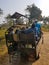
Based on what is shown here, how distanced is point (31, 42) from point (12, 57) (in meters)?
1.21

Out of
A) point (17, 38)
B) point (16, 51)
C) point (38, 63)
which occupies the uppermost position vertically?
point (17, 38)

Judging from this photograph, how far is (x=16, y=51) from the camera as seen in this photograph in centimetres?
856

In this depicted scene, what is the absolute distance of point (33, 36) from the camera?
8047 mm

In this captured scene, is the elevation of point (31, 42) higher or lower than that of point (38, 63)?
higher

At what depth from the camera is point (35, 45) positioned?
26.2 ft

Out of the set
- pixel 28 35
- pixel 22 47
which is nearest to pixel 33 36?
pixel 28 35

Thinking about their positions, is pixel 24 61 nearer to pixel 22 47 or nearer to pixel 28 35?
pixel 22 47

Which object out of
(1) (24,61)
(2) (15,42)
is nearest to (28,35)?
(2) (15,42)

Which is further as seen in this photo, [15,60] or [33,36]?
[15,60]

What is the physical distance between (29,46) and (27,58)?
2.36 ft

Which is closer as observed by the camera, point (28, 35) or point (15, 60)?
point (28, 35)

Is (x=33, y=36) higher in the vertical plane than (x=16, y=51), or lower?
higher

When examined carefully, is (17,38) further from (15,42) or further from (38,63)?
(38,63)

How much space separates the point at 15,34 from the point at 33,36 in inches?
34.7
